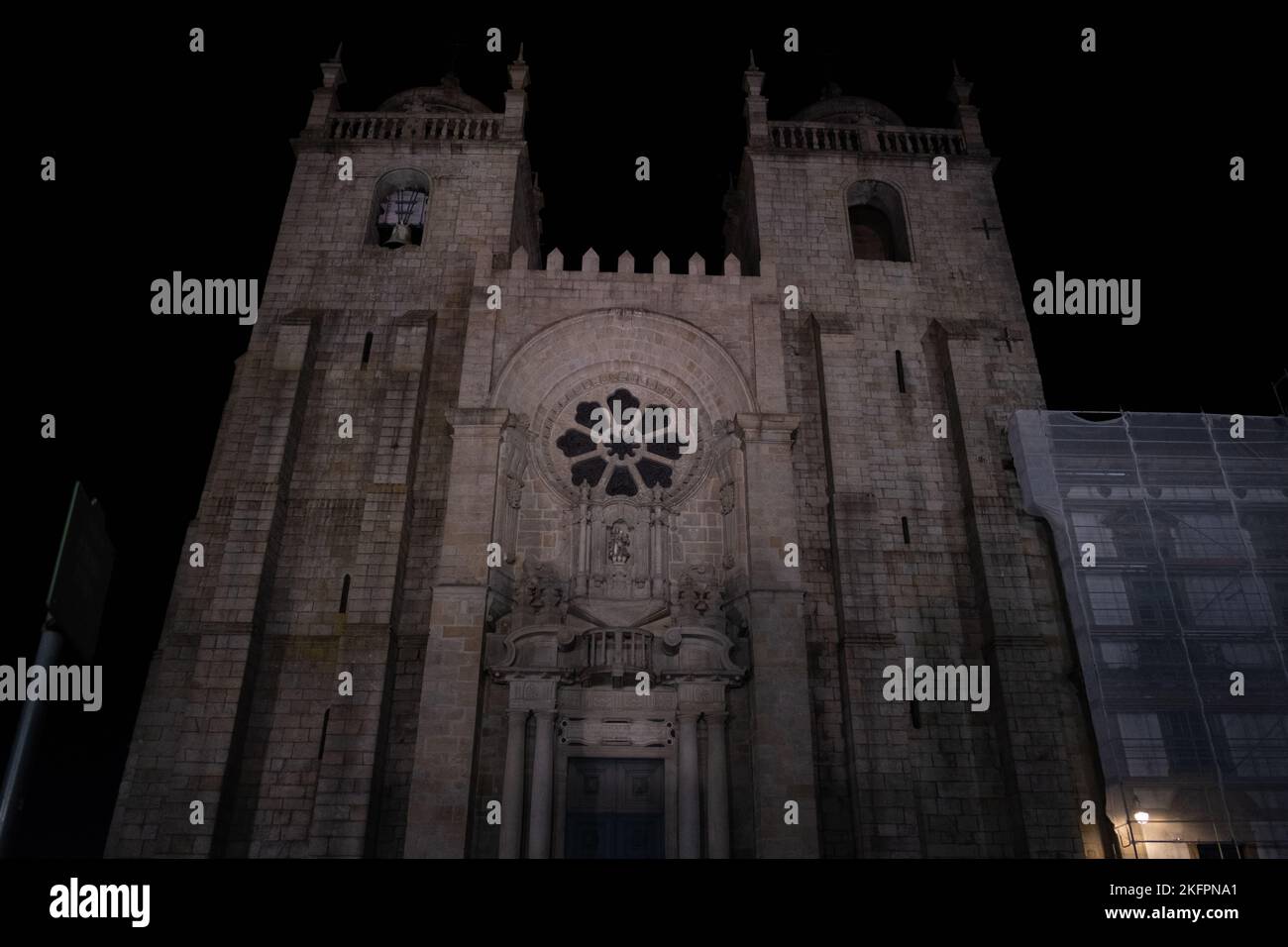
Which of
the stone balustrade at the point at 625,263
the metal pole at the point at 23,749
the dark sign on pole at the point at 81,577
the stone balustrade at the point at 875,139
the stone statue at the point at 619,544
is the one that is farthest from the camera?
the stone balustrade at the point at 875,139

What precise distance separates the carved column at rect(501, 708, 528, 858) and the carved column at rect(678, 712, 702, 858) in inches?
102

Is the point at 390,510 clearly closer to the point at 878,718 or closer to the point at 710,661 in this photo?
the point at 710,661

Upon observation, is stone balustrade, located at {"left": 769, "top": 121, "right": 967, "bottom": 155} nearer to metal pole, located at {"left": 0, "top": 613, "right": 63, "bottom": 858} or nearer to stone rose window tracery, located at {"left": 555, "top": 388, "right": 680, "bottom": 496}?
stone rose window tracery, located at {"left": 555, "top": 388, "right": 680, "bottom": 496}

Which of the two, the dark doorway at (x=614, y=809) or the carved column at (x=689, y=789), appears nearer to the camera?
the carved column at (x=689, y=789)

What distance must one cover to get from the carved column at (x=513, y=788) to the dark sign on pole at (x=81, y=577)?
6228mm

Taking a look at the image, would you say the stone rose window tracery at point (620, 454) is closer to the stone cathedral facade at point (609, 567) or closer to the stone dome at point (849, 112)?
the stone cathedral facade at point (609, 567)

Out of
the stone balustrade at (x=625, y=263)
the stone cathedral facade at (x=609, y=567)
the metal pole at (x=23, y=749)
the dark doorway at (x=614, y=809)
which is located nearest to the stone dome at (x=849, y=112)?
the stone cathedral facade at (x=609, y=567)

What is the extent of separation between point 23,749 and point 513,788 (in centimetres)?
668

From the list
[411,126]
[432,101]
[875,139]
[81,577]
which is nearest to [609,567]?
[81,577]

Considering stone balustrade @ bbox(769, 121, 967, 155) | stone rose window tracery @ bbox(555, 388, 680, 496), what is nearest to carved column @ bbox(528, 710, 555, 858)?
stone rose window tracery @ bbox(555, 388, 680, 496)

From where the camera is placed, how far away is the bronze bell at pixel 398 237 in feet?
71.8

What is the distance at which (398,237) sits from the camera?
21.9m

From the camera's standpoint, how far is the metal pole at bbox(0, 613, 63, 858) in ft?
33.2

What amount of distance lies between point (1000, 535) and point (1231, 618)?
4148 millimetres
